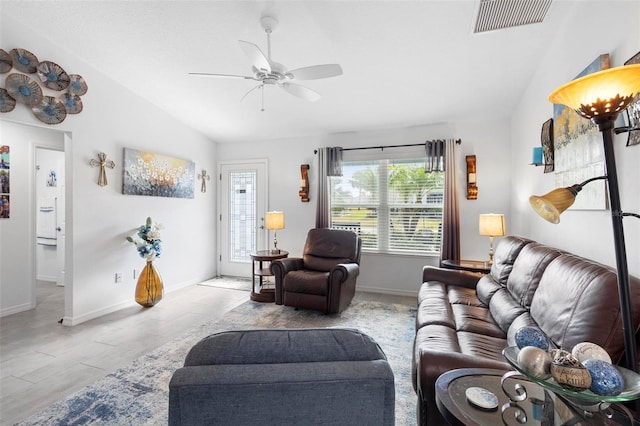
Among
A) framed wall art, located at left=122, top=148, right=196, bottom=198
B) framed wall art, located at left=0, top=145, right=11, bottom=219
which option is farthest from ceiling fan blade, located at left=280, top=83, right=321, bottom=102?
framed wall art, located at left=0, top=145, right=11, bottom=219

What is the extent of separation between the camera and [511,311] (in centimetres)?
204

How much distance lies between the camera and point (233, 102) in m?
4.07

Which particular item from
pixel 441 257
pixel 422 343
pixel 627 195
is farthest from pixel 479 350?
pixel 441 257

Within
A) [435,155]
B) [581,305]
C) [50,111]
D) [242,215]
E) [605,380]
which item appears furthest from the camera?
[242,215]

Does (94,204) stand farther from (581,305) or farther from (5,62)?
(581,305)

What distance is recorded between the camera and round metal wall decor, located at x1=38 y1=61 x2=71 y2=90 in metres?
3.01

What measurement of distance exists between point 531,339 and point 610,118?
853 mm

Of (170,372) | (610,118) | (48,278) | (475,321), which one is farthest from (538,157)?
(48,278)

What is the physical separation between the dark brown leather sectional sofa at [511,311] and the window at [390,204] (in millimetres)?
1329

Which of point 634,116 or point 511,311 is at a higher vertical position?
point 634,116

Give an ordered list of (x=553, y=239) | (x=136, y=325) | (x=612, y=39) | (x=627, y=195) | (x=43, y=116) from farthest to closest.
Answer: (x=136, y=325) → (x=43, y=116) → (x=553, y=239) → (x=612, y=39) → (x=627, y=195)

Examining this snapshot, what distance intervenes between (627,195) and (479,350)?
119 centimetres

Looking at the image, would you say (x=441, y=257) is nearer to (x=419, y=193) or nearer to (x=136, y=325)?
(x=419, y=193)

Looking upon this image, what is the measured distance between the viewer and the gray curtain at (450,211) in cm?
402
